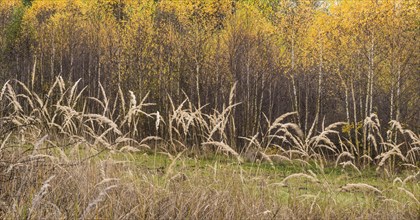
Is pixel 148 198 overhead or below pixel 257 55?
overhead

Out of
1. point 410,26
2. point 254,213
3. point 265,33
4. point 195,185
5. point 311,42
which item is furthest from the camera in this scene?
point 311,42

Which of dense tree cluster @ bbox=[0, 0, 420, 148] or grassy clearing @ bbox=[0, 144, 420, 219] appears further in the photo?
dense tree cluster @ bbox=[0, 0, 420, 148]

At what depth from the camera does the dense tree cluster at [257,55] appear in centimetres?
1864

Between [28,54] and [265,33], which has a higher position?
[265,33]

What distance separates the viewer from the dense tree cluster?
18641 mm

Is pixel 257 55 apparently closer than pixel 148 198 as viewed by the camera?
No

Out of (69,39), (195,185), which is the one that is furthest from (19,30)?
(195,185)

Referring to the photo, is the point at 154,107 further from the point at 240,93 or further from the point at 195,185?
the point at 195,185

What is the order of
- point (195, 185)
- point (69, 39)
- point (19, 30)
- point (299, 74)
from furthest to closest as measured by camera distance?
point (19, 30)
point (69, 39)
point (299, 74)
point (195, 185)

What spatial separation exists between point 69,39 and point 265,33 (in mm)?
11388

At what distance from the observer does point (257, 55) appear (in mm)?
21141

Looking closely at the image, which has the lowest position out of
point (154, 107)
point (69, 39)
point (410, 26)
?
point (154, 107)

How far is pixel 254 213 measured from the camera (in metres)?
4.75

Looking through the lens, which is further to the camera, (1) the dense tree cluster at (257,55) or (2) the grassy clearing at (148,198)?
(1) the dense tree cluster at (257,55)
